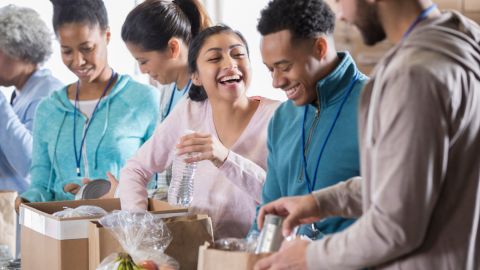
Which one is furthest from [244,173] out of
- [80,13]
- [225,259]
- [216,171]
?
[80,13]

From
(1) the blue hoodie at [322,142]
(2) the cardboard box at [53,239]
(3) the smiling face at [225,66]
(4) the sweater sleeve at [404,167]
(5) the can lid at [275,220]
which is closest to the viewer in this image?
(4) the sweater sleeve at [404,167]

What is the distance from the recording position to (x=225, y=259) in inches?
58.5

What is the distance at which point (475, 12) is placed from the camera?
11.5 ft

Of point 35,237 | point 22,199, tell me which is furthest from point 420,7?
point 22,199

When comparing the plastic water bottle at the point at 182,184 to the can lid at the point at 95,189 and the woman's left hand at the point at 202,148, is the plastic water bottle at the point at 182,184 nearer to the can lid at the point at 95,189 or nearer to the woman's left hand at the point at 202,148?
the woman's left hand at the point at 202,148

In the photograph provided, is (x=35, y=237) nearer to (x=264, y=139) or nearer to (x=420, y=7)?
(x=264, y=139)

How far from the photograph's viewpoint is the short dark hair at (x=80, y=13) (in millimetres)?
3369

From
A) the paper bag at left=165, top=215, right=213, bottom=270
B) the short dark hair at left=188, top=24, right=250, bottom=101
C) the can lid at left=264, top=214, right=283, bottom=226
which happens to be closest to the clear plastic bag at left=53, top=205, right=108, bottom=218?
the paper bag at left=165, top=215, right=213, bottom=270

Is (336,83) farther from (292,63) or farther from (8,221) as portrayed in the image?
(8,221)

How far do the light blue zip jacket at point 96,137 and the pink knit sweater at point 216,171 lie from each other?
0.78 meters

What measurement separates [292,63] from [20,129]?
2.05 meters

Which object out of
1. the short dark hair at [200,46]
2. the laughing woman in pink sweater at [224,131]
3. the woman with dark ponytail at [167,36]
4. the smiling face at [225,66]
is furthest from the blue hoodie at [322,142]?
the woman with dark ponytail at [167,36]

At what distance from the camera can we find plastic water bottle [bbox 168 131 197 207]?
2.34 m

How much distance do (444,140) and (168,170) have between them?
1668 mm
